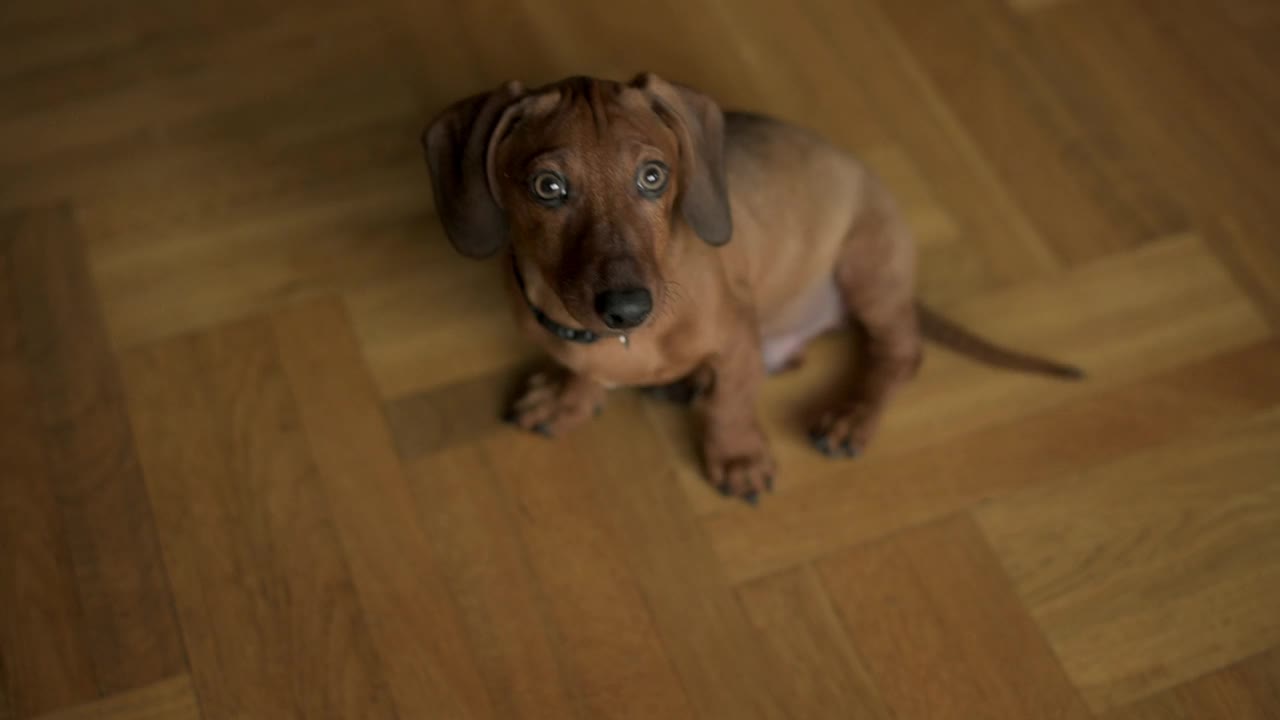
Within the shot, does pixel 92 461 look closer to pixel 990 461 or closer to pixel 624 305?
pixel 624 305

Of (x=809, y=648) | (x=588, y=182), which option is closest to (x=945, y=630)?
(x=809, y=648)

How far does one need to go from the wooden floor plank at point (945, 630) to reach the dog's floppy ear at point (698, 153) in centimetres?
94

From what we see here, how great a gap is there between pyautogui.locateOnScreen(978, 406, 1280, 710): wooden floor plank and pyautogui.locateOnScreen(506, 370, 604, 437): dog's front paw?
102cm

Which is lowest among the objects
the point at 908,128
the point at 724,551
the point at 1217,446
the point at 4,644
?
the point at 4,644

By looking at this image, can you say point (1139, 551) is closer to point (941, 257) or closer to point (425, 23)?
point (941, 257)

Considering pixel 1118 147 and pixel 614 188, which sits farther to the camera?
pixel 1118 147

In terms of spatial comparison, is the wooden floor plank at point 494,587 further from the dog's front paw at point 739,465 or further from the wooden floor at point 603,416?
the dog's front paw at point 739,465

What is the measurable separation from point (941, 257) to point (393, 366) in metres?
1.53

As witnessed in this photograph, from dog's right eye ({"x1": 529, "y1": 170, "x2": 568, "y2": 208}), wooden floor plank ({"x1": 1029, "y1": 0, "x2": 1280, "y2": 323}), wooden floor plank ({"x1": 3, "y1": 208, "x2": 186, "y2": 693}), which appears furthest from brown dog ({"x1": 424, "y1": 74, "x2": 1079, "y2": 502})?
wooden floor plank ({"x1": 3, "y1": 208, "x2": 186, "y2": 693})

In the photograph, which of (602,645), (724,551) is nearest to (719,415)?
(724,551)

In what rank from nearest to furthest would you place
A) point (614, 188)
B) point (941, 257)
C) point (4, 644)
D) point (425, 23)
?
point (614, 188), point (4, 644), point (941, 257), point (425, 23)

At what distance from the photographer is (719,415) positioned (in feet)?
8.93

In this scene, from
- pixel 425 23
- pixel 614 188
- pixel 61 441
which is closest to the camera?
pixel 614 188

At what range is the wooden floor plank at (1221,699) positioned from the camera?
2582mm
